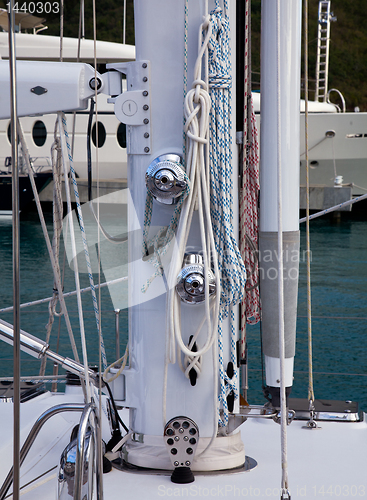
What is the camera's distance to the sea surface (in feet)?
10.6

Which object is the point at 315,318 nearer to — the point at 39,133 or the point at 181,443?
the point at 181,443

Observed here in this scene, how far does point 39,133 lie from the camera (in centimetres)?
1254

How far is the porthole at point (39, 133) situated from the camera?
41.1 ft

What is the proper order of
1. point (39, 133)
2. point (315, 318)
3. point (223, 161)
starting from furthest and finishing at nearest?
point (39, 133)
point (315, 318)
point (223, 161)

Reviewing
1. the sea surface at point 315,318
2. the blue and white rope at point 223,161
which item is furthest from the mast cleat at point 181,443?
the sea surface at point 315,318

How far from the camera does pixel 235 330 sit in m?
1.20

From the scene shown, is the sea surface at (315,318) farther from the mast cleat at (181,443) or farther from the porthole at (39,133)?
the porthole at (39,133)

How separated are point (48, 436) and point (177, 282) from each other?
541mm

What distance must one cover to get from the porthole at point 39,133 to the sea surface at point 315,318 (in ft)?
13.3

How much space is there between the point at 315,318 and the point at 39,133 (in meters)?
9.81

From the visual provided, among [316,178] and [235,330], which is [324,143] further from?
[235,330]

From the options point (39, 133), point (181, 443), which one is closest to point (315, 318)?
point (181, 443)

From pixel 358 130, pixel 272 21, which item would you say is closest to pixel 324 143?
pixel 358 130

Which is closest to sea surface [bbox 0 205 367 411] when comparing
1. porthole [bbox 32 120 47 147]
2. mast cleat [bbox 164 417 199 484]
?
mast cleat [bbox 164 417 199 484]
